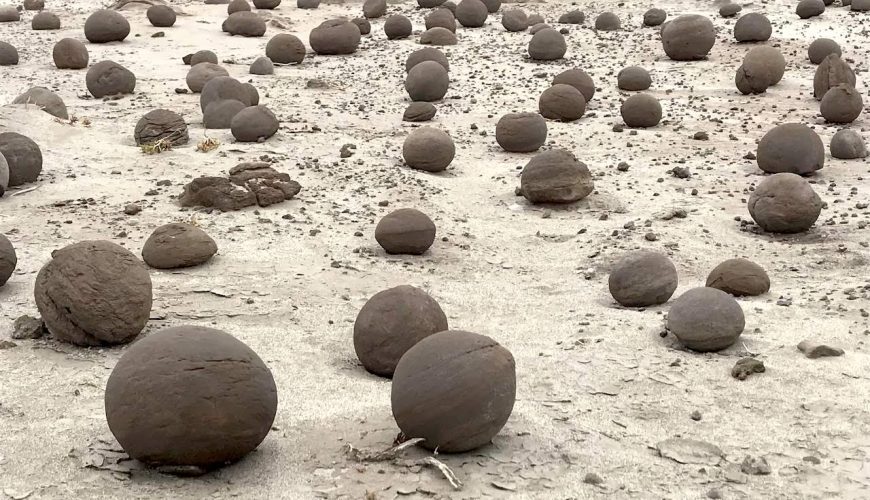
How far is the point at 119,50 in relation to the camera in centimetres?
1577

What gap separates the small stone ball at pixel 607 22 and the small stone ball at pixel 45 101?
9.73 m

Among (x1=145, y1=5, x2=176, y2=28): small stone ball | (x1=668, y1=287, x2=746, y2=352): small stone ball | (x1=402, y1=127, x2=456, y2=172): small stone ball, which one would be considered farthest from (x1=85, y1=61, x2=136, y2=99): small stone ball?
(x1=668, y1=287, x2=746, y2=352): small stone ball

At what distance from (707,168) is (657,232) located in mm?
2260

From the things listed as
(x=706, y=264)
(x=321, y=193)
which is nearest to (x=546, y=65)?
(x=321, y=193)

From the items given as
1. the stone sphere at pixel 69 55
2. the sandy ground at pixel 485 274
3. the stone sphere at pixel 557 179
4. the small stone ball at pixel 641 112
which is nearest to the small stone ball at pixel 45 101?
the sandy ground at pixel 485 274

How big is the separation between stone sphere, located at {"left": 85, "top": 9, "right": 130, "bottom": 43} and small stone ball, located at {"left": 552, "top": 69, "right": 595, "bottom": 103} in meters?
7.87

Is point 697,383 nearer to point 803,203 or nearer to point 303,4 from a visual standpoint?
point 803,203

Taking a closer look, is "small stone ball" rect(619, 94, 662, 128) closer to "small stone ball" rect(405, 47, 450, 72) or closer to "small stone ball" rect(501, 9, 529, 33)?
"small stone ball" rect(405, 47, 450, 72)

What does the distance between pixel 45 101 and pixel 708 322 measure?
9.02 metres

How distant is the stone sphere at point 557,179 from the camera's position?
9.48 metres

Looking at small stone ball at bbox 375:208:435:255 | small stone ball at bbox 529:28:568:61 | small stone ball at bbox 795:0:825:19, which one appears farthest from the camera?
small stone ball at bbox 795:0:825:19

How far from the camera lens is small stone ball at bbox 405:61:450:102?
43.8 ft

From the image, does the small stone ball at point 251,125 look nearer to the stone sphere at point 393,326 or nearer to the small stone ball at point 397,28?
the stone sphere at point 393,326

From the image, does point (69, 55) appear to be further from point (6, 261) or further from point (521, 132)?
point (6, 261)
